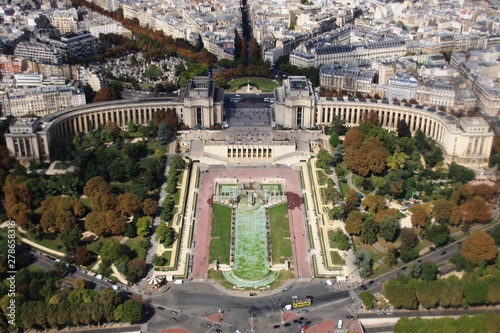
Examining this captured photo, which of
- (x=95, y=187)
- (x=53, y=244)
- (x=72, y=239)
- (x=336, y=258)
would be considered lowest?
(x=336, y=258)

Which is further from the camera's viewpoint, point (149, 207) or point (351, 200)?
point (351, 200)

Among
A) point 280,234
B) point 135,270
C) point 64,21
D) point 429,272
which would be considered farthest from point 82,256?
point 64,21

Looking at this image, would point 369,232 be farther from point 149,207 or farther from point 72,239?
point 72,239

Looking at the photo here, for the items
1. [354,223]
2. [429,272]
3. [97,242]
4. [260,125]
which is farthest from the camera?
[260,125]

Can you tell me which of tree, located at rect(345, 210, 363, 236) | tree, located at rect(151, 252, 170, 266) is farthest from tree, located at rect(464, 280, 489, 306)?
tree, located at rect(151, 252, 170, 266)

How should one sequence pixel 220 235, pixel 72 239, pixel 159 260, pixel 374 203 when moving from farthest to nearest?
pixel 374 203, pixel 220 235, pixel 72 239, pixel 159 260

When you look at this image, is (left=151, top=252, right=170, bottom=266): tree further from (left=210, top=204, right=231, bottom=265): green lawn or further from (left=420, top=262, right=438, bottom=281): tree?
(left=420, top=262, right=438, bottom=281): tree

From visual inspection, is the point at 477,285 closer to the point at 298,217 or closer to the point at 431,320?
the point at 431,320
